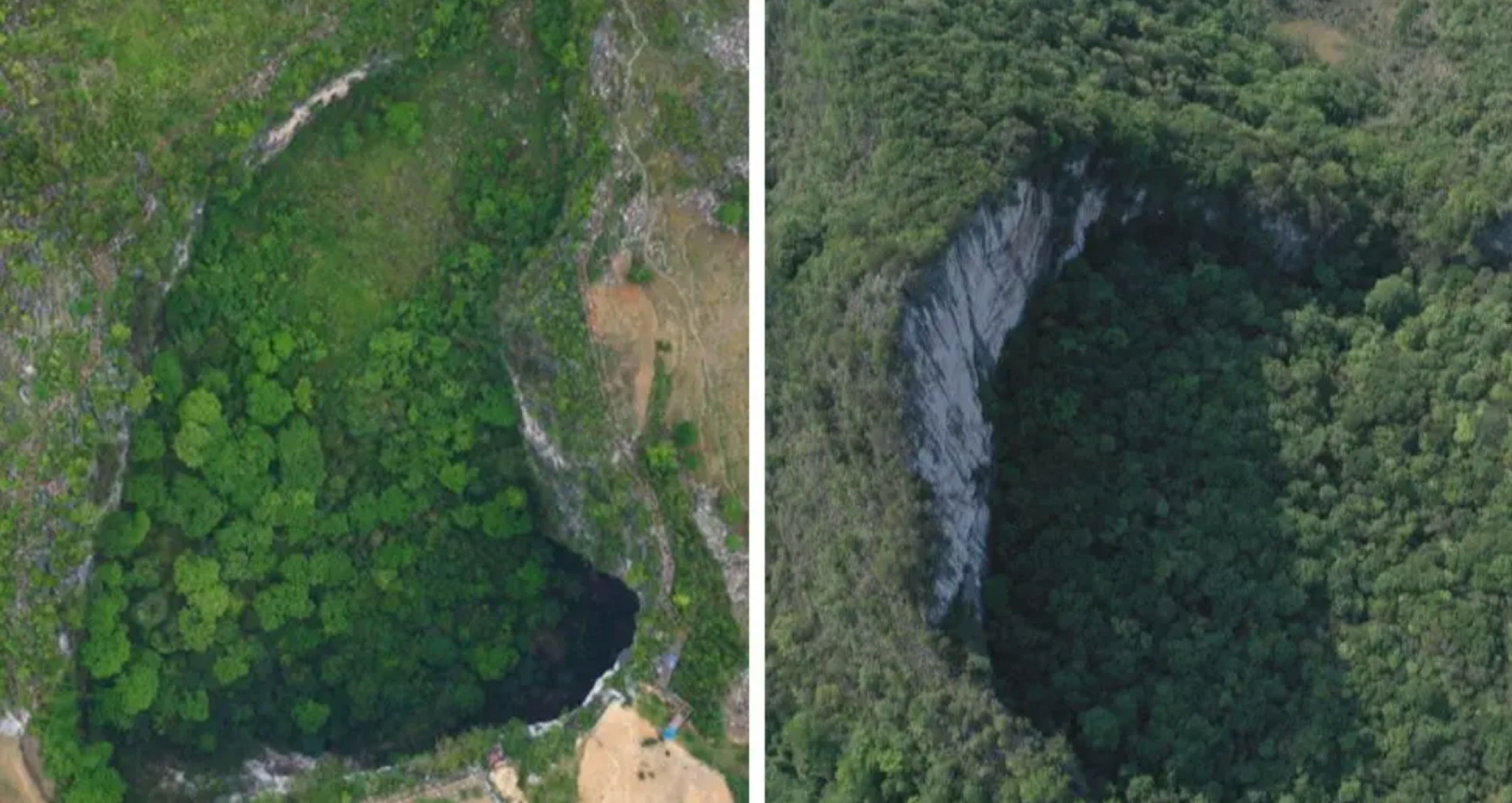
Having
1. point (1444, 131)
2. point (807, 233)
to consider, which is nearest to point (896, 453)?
point (807, 233)

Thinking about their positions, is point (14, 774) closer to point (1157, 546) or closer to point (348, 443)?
point (348, 443)

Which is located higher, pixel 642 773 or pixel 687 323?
pixel 687 323

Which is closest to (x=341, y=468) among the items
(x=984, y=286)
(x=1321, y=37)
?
(x=984, y=286)

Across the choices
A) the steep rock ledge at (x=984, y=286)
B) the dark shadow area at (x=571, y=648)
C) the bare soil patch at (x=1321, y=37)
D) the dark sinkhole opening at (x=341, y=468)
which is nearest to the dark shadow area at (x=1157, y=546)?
the steep rock ledge at (x=984, y=286)

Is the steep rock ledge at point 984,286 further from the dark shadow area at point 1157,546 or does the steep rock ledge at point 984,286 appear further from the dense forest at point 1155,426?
the dark shadow area at point 1157,546

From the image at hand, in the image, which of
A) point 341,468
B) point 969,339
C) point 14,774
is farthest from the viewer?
point 341,468

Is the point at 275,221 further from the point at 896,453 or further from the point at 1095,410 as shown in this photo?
the point at 1095,410
